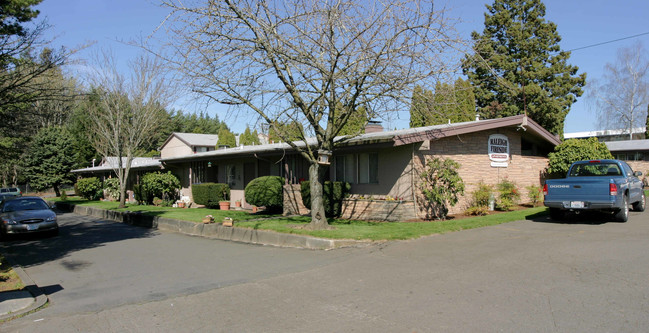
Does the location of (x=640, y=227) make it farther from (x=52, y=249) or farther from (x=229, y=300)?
(x=52, y=249)

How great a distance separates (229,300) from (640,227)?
34.5 feet

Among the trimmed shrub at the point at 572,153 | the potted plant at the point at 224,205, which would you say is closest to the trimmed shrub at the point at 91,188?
the potted plant at the point at 224,205

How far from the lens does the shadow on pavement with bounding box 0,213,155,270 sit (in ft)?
39.1

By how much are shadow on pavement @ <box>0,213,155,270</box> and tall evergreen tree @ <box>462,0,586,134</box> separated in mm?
25531

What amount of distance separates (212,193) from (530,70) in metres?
25.1

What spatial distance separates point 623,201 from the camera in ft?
39.7

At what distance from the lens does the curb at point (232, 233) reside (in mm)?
→ 10711

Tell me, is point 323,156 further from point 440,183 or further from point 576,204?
point 576,204

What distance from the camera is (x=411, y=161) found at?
14.5m

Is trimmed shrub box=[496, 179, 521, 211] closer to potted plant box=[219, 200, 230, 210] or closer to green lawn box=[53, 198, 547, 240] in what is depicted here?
green lawn box=[53, 198, 547, 240]

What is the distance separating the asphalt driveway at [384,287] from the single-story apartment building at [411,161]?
12.2ft

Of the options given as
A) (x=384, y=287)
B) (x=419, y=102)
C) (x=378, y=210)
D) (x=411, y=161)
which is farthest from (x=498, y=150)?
(x=384, y=287)

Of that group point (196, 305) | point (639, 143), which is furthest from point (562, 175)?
point (196, 305)

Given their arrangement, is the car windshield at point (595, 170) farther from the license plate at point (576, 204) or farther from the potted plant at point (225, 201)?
the potted plant at point (225, 201)
